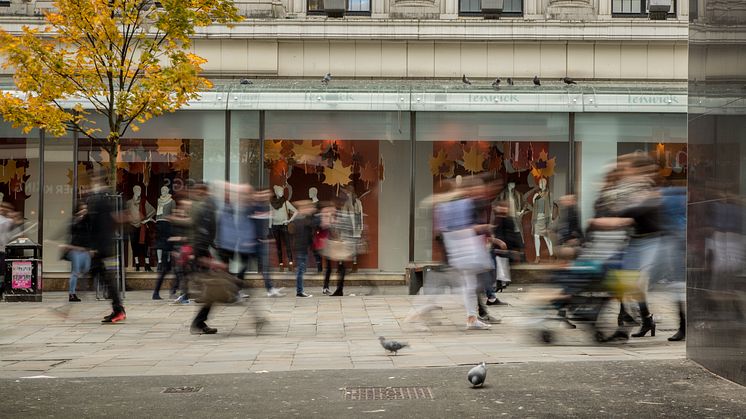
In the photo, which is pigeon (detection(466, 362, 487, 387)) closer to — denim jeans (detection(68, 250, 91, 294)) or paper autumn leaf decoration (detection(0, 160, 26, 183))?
denim jeans (detection(68, 250, 91, 294))

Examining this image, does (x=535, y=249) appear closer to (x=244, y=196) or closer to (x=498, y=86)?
(x=498, y=86)

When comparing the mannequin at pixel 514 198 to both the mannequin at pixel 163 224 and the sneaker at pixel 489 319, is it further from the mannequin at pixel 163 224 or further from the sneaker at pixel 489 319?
the sneaker at pixel 489 319

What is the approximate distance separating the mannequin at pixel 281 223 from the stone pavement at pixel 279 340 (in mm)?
4346

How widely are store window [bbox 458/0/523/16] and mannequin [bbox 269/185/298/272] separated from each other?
6.13 meters

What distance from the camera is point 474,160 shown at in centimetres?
2217

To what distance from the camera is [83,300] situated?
1830cm

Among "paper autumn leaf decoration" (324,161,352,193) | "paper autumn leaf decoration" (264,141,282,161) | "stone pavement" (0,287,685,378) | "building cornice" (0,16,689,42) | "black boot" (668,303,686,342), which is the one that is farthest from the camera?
"building cornice" (0,16,689,42)

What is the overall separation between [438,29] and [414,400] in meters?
16.4

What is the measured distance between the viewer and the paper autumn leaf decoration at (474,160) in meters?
22.1

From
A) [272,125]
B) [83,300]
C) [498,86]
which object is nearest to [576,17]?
[498,86]

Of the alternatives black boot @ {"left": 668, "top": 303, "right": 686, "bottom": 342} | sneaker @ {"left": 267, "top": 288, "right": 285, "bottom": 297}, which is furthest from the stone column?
black boot @ {"left": 668, "top": 303, "right": 686, "bottom": 342}

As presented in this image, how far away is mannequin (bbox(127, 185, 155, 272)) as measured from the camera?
21703mm

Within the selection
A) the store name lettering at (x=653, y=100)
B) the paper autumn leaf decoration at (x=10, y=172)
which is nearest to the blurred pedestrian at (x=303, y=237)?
the paper autumn leaf decoration at (x=10, y=172)

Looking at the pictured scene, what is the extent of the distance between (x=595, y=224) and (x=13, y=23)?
1655 centimetres
